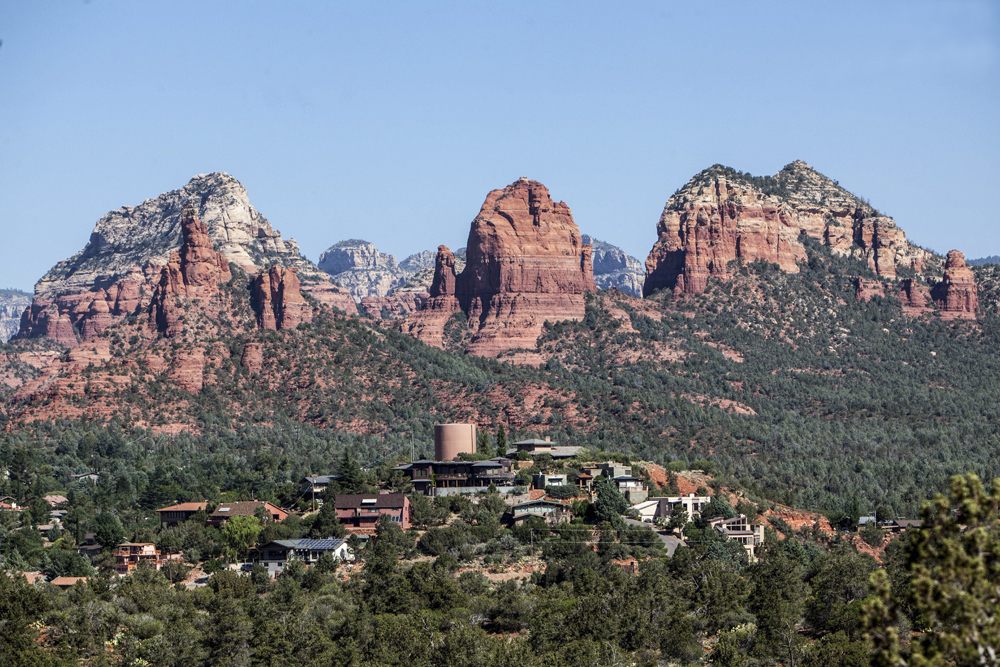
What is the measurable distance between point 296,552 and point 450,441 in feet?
114

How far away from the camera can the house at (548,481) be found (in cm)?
11588

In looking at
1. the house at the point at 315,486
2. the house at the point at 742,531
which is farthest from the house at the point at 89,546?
the house at the point at 742,531

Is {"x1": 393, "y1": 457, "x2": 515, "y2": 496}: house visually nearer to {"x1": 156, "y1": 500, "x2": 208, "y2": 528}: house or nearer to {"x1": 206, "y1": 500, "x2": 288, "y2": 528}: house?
{"x1": 206, "y1": 500, "x2": 288, "y2": 528}: house

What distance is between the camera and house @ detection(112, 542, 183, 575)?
101 metres

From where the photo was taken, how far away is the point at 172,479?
452 ft

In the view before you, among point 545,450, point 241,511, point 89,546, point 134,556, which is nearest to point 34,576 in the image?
point 134,556

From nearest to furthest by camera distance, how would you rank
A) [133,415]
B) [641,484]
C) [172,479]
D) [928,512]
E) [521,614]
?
1. [928,512]
2. [521,614]
3. [641,484]
4. [172,479]
5. [133,415]

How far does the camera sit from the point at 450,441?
131 metres

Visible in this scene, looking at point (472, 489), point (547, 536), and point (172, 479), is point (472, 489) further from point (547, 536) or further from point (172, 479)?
point (172, 479)

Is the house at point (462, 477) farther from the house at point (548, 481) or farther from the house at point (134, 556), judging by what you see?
the house at point (134, 556)

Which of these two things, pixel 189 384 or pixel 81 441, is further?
pixel 189 384

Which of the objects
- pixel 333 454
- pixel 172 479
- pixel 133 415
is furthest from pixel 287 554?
pixel 133 415

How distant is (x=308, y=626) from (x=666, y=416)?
118132 mm

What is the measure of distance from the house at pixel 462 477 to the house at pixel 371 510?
8146 millimetres
